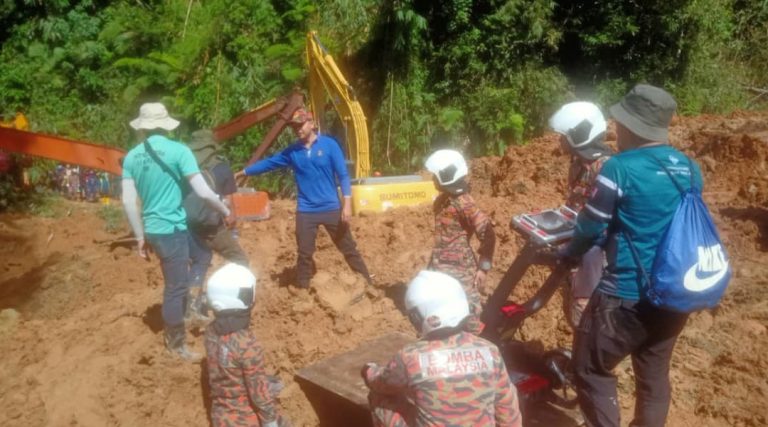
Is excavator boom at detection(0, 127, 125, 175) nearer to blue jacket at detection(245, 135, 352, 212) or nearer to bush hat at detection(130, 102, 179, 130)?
blue jacket at detection(245, 135, 352, 212)

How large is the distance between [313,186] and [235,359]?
98.3 inches

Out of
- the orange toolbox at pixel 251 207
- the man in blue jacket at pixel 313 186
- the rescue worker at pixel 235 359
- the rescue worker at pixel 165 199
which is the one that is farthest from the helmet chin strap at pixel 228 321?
the orange toolbox at pixel 251 207

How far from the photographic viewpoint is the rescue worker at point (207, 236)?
580 cm

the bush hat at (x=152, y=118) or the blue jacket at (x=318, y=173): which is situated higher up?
the bush hat at (x=152, y=118)

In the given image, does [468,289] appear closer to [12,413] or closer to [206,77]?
[12,413]

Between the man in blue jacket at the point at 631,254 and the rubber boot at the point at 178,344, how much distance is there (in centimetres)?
308

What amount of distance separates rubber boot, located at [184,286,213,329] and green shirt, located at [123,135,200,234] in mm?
916

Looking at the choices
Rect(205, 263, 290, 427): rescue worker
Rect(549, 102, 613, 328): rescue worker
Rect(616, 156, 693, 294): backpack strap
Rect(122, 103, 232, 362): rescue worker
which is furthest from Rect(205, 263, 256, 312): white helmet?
Rect(616, 156, 693, 294): backpack strap

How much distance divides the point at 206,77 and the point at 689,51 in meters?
10.4

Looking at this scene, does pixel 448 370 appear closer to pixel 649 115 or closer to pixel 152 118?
pixel 649 115

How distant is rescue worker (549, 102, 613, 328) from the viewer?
4.19 meters

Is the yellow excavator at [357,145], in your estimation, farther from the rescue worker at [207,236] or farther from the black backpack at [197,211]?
the black backpack at [197,211]

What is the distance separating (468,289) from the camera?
509 centimetres

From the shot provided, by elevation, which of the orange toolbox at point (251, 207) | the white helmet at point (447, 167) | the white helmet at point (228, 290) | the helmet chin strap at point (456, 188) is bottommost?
the orange toolbox at point (251, 207)
